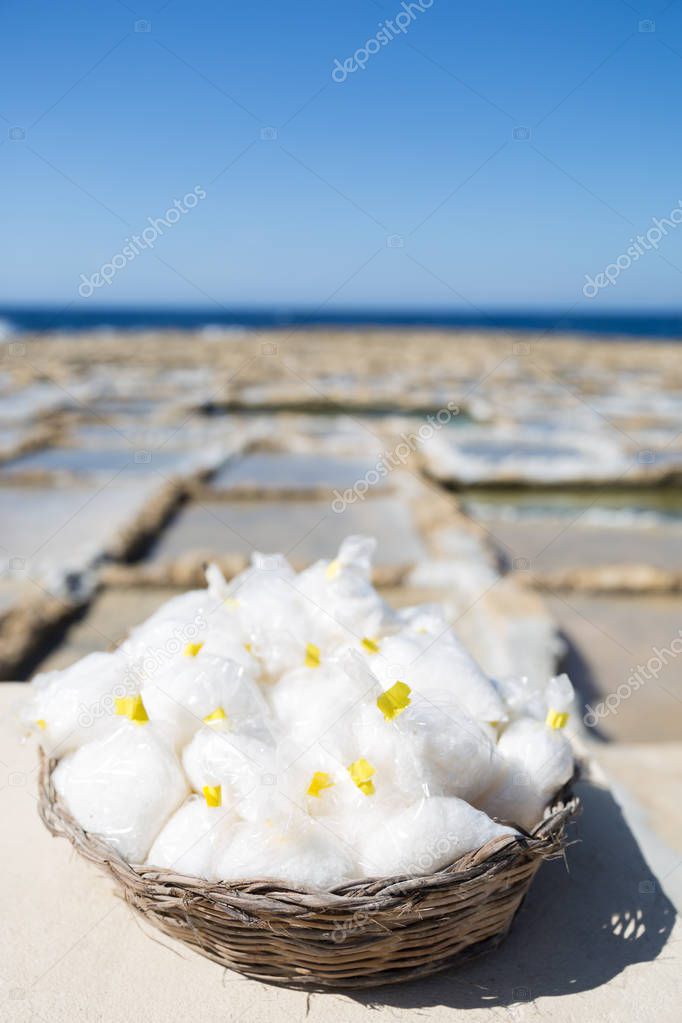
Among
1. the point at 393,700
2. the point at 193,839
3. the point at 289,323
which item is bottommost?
the point at 289,323

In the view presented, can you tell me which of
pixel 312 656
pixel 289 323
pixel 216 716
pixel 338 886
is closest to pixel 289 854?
pixel 338 886

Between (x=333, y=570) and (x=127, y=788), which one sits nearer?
(x=127, y=788)

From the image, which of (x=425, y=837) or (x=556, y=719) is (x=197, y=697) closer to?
(x=425, y=837)

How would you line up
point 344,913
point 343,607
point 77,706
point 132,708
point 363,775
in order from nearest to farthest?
1. point 344,913
2. point 363,775
3. point 132,708
4. point 77,706
5. point 343,607

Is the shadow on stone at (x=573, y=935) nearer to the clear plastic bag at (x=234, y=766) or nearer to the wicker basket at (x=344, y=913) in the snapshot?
the wicker basket at (x=344, y=913)

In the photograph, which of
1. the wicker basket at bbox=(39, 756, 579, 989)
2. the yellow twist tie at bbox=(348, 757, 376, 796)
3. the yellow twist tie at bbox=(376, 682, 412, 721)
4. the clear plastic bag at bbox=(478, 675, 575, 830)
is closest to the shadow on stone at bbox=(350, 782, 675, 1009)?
the wicker basket at bbox=(39, 756, 579, 989)

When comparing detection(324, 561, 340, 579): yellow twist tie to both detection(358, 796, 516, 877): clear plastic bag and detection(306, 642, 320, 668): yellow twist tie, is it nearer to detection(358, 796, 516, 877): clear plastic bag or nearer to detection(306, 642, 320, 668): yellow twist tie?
detection(306, 642, 320, 668): yellow twist tie

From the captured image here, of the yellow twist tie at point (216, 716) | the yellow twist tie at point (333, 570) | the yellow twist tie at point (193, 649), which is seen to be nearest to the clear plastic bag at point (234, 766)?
the yellow twist tie at point (216, 716)
